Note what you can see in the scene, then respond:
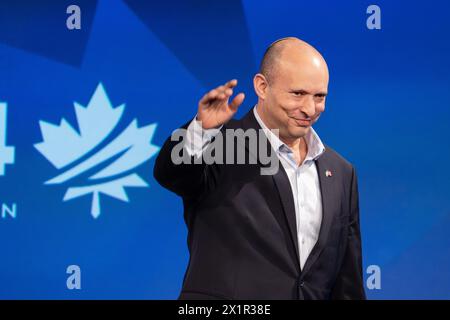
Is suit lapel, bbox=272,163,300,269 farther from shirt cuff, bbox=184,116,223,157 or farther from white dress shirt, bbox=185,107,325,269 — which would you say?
shirt cuff, bbox=184,116,223,157

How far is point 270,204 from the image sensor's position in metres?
1.96

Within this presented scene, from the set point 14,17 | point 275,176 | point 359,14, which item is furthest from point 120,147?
point 275,176

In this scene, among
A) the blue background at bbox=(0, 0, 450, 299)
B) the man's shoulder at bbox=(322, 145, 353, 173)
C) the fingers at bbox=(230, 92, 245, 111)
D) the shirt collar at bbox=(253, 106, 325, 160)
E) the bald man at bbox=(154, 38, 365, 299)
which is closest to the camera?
the fingers at bbox=(230, 92, 245, 111)

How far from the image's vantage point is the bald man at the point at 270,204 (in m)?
1.92

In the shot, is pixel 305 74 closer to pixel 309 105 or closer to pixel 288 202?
pixel 309 105

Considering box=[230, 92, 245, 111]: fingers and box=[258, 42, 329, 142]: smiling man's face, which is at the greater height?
box=[258, 42, 329, 142]: smiling man's face

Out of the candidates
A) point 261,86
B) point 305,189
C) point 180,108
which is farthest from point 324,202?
point 180,108

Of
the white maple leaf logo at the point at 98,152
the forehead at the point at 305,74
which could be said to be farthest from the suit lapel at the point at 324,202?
the white maple leaf logo at the point at 98,152

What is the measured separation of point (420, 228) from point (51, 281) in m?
1.75

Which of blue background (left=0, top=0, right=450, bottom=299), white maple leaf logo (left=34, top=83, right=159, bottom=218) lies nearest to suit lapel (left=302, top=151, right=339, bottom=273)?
blue background (left=0, top=0, right=450, bottom=299)

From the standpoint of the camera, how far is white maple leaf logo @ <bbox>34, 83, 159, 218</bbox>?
3324mm

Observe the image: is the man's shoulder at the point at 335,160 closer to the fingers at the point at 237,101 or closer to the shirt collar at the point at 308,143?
the shirt collar at the point at 308,143

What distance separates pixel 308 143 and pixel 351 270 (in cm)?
41

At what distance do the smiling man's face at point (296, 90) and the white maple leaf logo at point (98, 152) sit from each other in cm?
134
